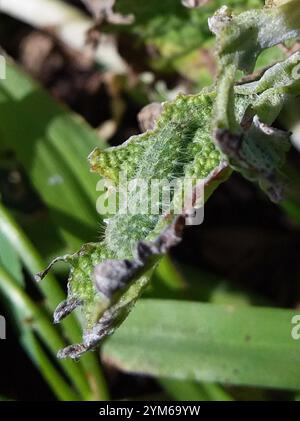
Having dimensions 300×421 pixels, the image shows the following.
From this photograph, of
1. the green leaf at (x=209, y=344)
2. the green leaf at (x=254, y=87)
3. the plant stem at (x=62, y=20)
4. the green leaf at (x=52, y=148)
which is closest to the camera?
the green leaf at (x=254, y=87)

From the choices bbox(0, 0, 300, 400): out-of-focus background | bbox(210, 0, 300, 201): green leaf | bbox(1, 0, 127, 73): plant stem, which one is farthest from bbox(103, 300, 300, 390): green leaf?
bbox(1, 0, 127, 73): plant stem

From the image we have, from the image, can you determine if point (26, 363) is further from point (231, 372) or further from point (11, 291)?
point (231, 372)

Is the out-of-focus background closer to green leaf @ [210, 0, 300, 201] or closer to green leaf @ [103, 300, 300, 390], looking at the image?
green leaf @ [103, 300, 300, 390]

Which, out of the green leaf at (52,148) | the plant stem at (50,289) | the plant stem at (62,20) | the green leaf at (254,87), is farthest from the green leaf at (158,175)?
the plant stem at (62,20)

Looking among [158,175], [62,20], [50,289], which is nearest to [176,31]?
[62,20]

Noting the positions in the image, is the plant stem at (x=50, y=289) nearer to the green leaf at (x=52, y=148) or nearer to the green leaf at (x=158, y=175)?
the green leaf at (x=52, y=148)
